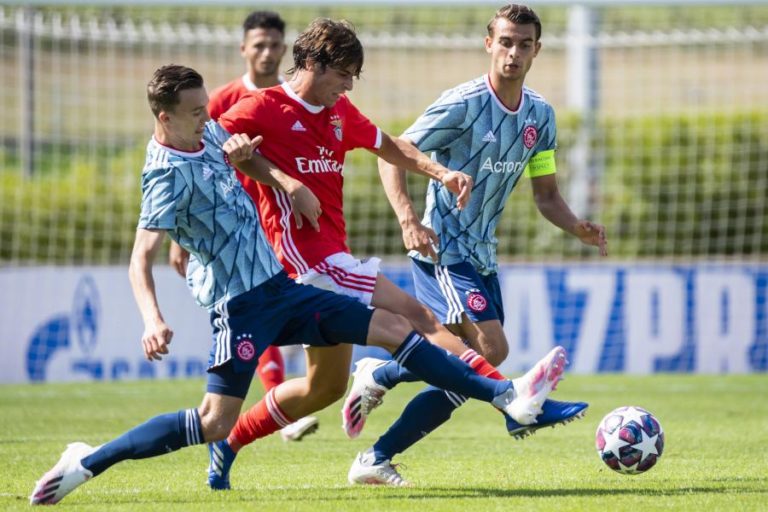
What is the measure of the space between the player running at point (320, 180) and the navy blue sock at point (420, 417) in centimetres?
41

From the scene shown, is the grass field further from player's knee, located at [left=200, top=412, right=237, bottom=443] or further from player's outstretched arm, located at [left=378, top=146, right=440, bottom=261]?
player's outstretched arm, located at [left=378, top=146, right=440, bottom=261]

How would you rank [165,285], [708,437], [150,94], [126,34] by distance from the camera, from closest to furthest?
1. [150,94]
2. [708,437]
3. [165,285]
4. [126,34]

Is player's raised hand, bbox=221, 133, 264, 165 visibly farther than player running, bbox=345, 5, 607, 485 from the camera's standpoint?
No

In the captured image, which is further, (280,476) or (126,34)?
(126,34)

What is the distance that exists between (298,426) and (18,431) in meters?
2.11

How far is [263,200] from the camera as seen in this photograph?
662cm

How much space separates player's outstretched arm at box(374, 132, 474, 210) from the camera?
6.09 meters

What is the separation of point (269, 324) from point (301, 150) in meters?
0.99

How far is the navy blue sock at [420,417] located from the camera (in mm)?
6566

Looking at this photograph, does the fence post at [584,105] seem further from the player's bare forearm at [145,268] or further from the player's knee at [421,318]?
the player's bare forearm at [145,268]

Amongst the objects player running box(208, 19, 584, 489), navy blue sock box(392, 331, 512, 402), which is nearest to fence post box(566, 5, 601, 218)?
player running box(208, 19, 584, 489)

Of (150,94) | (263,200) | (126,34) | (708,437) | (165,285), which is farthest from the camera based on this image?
(126,34)

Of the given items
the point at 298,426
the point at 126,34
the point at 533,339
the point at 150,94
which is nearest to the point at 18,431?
the point at 298,426

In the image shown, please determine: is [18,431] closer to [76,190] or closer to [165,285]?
[165,285]
